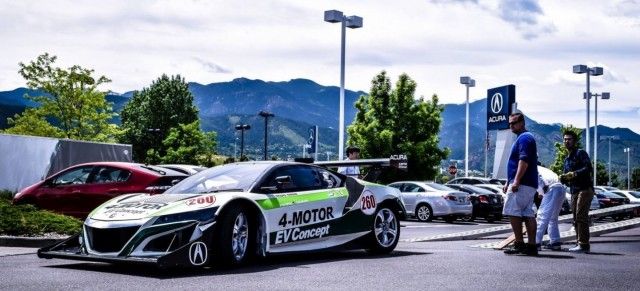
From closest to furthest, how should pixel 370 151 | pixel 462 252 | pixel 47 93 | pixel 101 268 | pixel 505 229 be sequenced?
pixel 101 268 → pixel 462 252 → pixel 505 229 → pixel 370 151 → pixel 47 93

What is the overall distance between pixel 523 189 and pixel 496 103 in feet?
72.0

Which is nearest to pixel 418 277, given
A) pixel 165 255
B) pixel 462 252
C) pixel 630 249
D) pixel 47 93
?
pixel 165 255

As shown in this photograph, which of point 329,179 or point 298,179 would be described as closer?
point 298,179

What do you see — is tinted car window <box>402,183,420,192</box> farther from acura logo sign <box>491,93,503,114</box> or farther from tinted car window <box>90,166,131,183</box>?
tinted car window <box>90,166,131,183</box>

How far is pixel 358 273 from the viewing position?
28.3 feet

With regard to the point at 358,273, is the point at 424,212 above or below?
below

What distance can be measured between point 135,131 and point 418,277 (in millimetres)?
95423

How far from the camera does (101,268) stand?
8945 millimetres

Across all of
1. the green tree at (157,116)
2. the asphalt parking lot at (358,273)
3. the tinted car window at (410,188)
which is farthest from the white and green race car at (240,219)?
the green tree at (157,116)

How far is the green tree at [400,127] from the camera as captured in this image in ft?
159

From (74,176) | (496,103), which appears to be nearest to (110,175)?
(74,176)

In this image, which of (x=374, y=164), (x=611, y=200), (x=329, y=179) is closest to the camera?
(x=329, y=179)

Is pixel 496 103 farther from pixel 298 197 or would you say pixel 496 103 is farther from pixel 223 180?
pixel 223 180

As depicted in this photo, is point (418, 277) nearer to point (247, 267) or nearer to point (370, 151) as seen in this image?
point (247, 267)
